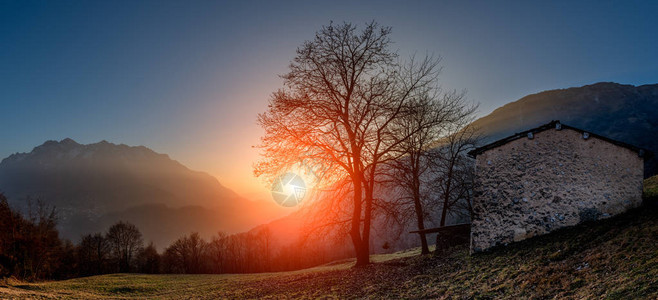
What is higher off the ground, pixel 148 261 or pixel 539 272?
pixel 539 272

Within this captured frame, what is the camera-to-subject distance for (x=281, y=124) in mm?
14703

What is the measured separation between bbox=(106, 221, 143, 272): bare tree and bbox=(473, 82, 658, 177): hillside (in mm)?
137455

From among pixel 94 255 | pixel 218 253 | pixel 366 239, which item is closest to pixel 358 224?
pixel 366 239

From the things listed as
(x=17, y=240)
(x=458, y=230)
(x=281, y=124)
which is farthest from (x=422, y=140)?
(x=17, y=240)

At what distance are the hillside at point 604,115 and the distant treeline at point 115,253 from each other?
364 ft

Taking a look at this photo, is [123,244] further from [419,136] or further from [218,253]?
[419,136]

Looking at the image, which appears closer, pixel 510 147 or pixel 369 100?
pixel 510 147

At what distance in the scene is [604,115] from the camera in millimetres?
161750

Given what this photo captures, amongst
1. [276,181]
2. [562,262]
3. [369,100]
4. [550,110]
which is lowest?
[562,262]

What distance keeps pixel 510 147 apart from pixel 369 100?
278 inches

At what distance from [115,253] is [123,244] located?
235cm

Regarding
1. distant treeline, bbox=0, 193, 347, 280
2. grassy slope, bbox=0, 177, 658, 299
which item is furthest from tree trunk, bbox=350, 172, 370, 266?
distant treeline, bbox=0, 193, 347, 280

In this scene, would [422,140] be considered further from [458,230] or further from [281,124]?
[281,124]

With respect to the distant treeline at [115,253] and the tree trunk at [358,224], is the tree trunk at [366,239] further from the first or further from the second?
the distant treeline at [115,253]
